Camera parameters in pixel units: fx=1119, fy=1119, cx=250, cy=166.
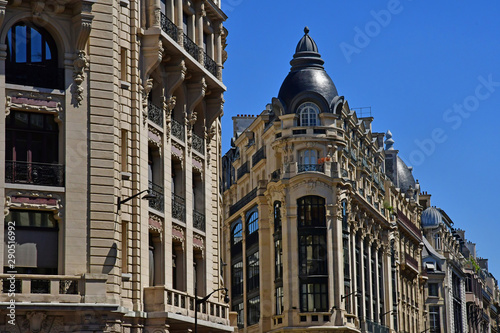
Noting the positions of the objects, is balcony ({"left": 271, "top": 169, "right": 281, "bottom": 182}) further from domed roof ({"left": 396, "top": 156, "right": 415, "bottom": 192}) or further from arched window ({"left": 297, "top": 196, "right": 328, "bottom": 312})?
domed roof ({"left": 396, "top": 156, "right": 415, "bottom": 192})

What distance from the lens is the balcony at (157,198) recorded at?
44.7m

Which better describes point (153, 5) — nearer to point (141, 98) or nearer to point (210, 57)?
point (141, 98)

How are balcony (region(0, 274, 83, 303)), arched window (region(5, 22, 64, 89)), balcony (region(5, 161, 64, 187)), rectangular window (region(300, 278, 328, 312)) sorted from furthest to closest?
rectangular window (region(300, 278, 328, 312)), arched window (region(5, 22, 64, 89)), balcony (region(5, 161, 64, 187)), balcony (region(0, 274, 83, 303))

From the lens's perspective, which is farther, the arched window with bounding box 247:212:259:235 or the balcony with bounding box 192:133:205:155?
the arched window with bounding box 247:212:259:235

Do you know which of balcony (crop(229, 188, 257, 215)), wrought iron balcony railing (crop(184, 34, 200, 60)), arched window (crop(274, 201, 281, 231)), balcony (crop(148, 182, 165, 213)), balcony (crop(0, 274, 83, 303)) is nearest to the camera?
balcony (crop(0, 274, 83, 303))

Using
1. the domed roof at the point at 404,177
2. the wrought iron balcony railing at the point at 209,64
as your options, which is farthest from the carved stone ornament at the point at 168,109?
the domed roof at the point at 404,177

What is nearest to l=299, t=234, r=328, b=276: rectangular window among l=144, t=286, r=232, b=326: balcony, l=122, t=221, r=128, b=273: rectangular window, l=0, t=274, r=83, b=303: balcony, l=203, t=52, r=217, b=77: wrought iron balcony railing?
l=144, t=286, r=232, b=326: balcony

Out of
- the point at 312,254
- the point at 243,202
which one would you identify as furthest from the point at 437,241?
the point at 312,254

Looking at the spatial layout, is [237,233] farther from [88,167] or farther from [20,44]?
[20,44]

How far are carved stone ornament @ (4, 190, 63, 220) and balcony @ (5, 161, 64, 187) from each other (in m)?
0.45

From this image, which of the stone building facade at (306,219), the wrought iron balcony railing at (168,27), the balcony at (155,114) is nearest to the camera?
the balcony at (155,114)

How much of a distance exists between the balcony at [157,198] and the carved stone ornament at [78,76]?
594 centimetres

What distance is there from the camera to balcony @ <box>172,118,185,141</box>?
4806 cm

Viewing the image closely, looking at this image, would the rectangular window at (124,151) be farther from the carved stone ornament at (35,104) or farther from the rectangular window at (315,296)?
the rectangular window at (315,296)
